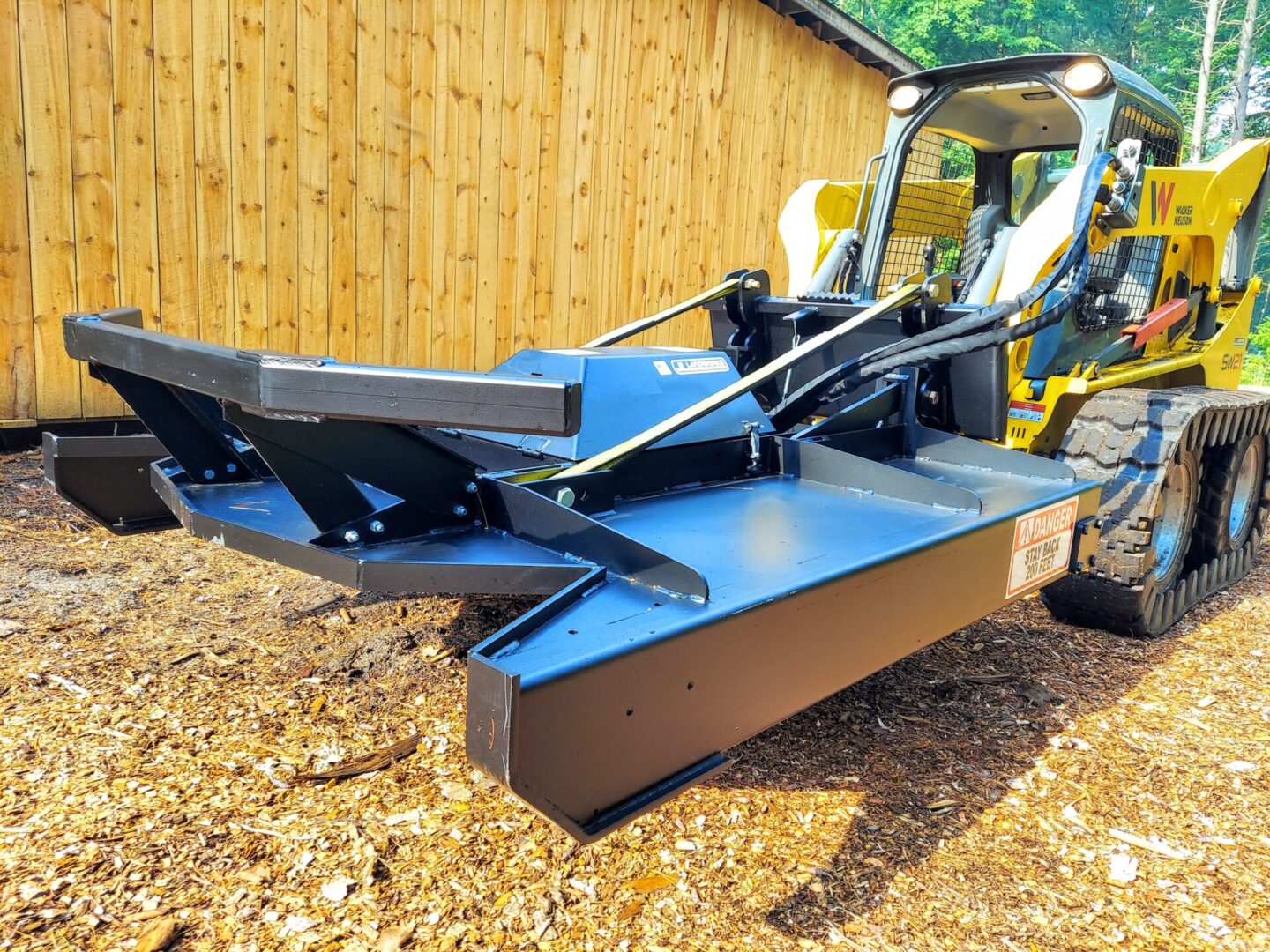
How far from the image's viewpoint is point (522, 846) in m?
2.26

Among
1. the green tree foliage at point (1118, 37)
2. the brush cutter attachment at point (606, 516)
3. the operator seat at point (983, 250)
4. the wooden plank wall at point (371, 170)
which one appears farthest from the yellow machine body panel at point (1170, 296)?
the green tree foliage at point (1118, 37)

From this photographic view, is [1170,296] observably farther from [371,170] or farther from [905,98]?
[371,170]

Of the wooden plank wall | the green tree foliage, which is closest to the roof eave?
the wooden plank wall

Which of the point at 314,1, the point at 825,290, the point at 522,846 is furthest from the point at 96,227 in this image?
the point at 522,846

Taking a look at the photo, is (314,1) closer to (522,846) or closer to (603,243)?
(603,243)

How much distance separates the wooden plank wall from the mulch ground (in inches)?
80.9

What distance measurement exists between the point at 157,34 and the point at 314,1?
2.87ft

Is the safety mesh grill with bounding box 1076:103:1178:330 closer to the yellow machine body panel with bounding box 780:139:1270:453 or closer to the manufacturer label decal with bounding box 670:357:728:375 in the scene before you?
the yellow machine body panel with bounding box 780:139:1270:453

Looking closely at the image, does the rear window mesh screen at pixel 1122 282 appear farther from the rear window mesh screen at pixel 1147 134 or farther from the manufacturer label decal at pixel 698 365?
the manufacturer label decal at pixel 698 365

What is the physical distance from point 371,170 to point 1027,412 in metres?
3.89

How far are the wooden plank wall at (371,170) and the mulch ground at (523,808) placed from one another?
2.06 meters

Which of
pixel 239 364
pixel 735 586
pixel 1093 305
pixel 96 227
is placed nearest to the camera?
pixel 239 364

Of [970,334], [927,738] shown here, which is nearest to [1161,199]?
[970,334]

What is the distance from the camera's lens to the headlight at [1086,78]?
12.2 ft
